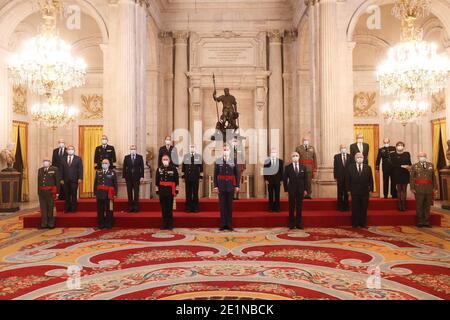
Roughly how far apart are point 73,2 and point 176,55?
4420mm

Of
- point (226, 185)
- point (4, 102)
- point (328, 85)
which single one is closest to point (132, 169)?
point (226, 185)

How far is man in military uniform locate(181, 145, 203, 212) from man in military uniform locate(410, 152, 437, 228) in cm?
428

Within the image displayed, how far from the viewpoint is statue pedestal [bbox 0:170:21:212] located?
33.5 feet

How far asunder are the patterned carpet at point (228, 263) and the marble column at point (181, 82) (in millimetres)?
7478

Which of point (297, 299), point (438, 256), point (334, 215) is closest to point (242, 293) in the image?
point (297, 299)

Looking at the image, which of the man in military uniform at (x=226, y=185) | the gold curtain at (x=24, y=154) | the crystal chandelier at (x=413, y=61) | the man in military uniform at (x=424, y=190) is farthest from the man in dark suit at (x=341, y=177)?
the gold curtain at (x=24, y=154)

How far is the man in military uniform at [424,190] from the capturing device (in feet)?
24.5

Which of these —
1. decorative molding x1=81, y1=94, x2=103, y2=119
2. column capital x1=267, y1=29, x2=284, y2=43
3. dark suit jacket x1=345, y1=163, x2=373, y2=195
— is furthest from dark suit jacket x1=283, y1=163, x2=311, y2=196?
decorative molding x1=81, y1=94, x2=103, y2=119

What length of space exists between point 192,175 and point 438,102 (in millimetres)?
9841

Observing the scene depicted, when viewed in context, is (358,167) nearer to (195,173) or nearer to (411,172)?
(411,172)

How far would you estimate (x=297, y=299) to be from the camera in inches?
138

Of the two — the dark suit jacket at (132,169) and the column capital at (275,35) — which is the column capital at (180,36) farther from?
the dark suit jacket at (132,169)

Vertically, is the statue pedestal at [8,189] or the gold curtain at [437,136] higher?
the gold curtain at [437,136]
